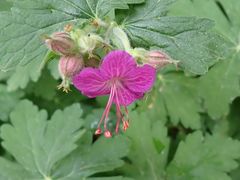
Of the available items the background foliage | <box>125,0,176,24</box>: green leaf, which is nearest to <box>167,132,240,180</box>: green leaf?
the background foliage

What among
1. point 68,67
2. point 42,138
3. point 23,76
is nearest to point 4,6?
point 23,76

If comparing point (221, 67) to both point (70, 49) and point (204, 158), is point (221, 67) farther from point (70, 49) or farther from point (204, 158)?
point (70, 49)

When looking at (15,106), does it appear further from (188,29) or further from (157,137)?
(188,29)

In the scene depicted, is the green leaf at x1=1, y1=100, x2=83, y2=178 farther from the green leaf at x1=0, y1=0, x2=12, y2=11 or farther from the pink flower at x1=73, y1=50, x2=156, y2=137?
the pink flower at x1=73, y1=50, x2=156, y2=137

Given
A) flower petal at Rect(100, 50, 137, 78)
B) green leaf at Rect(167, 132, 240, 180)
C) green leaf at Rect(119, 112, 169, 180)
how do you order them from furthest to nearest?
green leaf at Rect(119, 112, 169, 180)
green leaf at Rect(167, 132, 240, 180)
flower petal at Rect(100, 50, 137, 78)

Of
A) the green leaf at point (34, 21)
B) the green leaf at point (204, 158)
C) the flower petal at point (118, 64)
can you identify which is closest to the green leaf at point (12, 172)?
the green leaf at point (204, 158)

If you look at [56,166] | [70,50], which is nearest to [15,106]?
[56,166]
